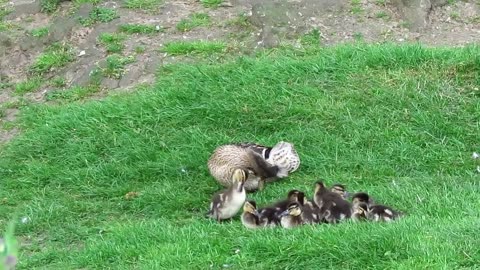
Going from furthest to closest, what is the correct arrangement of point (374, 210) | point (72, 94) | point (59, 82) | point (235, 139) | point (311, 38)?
point (59, 82), point (311, 38), point (72, 94), point (235, 139), point (374, 210)

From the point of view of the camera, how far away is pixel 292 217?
5832 mm

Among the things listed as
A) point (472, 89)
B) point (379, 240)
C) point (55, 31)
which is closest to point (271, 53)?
point (472, 89)

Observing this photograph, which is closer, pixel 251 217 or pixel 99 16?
pixel 251 217

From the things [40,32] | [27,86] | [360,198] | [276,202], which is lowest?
[27,86]

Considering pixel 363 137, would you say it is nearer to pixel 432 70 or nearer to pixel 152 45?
pixel 432 70

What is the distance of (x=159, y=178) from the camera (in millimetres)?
7531

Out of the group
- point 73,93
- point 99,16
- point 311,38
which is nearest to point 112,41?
point 99,16

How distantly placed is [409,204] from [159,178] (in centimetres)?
253

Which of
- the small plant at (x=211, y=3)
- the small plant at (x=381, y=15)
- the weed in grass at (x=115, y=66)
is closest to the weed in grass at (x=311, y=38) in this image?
the small plant at (x=381, y=15)

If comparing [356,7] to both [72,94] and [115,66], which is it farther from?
[72,94]

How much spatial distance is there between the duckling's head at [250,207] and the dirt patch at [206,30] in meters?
3.37

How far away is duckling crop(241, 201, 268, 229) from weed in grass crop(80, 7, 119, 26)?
502 cm

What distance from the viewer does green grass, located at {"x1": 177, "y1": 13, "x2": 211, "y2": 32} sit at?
998 centimetres

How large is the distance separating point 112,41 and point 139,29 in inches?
15.4
